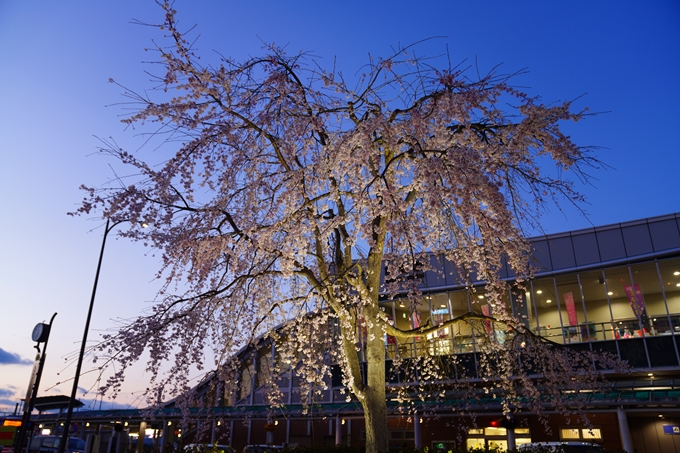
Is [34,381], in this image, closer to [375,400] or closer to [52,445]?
[375,400]

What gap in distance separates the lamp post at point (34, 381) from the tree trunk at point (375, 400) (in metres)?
9.92

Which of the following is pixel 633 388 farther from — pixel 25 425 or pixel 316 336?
pixel 25 425

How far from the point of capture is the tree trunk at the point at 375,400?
9227 mm

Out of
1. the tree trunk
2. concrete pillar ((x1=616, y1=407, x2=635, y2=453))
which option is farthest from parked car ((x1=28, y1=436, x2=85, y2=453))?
concrete pillar ((x1=616, y1=407, x2=635, y2=453))

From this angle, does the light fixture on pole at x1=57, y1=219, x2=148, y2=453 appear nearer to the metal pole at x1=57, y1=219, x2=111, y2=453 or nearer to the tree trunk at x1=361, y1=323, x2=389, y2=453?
the metal pole at x1=57, y1=219, x2=111, y2=453

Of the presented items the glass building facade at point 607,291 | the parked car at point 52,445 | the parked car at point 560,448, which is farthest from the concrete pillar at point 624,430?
the parked car at point 52,445

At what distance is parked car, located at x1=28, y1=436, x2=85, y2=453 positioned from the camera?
3152 cm

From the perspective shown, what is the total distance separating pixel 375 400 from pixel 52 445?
33.9 m

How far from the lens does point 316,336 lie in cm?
1335

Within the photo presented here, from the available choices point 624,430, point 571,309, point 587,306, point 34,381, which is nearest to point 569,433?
point 624,430

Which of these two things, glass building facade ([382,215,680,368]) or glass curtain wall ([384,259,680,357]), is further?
glass curtain wall ([384,259,680,357])

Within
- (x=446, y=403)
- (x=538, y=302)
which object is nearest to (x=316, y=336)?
(x=446, y=403)

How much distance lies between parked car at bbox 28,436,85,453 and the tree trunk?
29.8 meters

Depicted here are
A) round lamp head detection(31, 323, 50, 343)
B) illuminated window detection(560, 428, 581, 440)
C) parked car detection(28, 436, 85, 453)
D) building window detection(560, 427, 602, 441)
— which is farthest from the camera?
parked car detection(28, 436, 85, 453)
